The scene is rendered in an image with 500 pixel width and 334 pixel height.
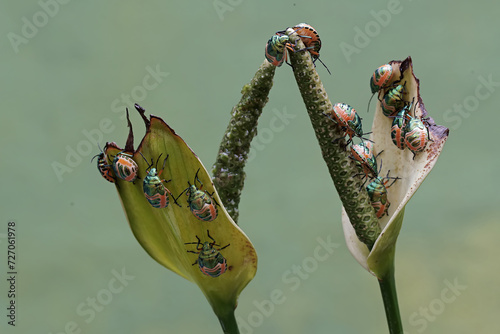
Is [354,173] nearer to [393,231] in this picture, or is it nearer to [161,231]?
[393,231]

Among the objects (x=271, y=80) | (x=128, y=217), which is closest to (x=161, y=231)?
(x=128, y=217)

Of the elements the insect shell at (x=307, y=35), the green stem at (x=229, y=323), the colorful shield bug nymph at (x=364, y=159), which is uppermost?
the insect shell at (x=307, y=35)

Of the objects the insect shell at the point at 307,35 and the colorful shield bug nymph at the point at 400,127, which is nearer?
the insect shell at the point at 307,35

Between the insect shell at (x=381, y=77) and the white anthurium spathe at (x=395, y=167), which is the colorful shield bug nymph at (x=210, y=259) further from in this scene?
the insect shell at (x=381, y=77)

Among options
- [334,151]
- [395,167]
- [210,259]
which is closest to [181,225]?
[210,259]

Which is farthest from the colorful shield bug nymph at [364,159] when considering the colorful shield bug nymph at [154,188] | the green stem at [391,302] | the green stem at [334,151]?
the colorful shield bug nymph at [154,188]

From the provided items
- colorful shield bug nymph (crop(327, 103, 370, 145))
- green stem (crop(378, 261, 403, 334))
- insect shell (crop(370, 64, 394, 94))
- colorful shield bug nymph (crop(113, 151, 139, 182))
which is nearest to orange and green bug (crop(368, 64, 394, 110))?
insect shell (crop(370, 64, 394, 94))

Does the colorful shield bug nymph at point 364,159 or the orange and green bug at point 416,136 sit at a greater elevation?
the orange and green bug at point 416,136
